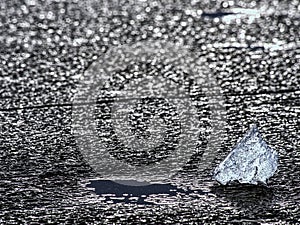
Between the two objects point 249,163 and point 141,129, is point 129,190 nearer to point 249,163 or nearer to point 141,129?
point 249,163

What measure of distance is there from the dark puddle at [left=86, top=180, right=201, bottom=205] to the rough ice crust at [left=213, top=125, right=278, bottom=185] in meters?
0.13

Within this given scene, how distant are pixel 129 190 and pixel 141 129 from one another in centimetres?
64

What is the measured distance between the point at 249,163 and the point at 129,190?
1.34 ft

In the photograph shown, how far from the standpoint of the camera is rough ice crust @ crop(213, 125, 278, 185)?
101 inches

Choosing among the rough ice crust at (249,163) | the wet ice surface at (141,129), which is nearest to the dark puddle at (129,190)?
the wet ice surface at (141,129)

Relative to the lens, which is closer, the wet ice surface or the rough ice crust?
the wet ice surface

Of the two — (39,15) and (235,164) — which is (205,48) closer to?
(39,15)

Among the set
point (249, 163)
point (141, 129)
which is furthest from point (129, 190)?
point (141, 129)

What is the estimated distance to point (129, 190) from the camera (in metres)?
2.57

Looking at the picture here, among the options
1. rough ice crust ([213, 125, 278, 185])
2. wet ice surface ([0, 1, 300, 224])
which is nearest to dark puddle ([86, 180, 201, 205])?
wet ice surface ([0, 1, 300, 224])

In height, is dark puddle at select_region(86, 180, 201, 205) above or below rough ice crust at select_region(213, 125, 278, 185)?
below

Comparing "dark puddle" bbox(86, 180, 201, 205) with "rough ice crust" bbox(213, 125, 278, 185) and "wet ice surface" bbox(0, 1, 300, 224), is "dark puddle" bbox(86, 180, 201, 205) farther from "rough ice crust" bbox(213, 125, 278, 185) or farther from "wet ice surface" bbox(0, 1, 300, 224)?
"rough ice crust" bbox(213, 125, 278, 185)

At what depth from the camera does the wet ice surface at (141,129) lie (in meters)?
2.44

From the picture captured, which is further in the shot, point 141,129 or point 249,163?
point 141,129
